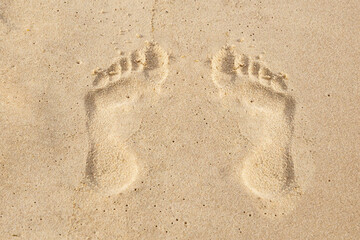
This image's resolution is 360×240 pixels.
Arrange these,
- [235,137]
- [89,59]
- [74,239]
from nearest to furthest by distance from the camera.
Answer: [74,239] < [235,137] < [89,59]

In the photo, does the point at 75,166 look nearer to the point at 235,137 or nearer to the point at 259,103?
the point at 235,137

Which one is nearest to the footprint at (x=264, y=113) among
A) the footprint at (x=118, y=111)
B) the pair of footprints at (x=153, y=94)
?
the pair of footprints at (x=153, y=94)

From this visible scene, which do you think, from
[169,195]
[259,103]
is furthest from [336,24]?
[169,195]

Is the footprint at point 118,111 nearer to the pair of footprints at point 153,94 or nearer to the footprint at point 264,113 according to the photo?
the pair of footprints at point 153,94

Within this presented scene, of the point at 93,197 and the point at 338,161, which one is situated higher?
the point at 338,161

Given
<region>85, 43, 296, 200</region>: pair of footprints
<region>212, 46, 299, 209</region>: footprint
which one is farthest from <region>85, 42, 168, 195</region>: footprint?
<region>212, 46, 299, 209</region>: footprint

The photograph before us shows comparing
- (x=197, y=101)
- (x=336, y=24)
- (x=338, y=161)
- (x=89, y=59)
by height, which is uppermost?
(x=336, y=24)

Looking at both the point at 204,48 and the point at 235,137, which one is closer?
the point at 235,137

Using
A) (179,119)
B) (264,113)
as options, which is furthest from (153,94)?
(264,113)
